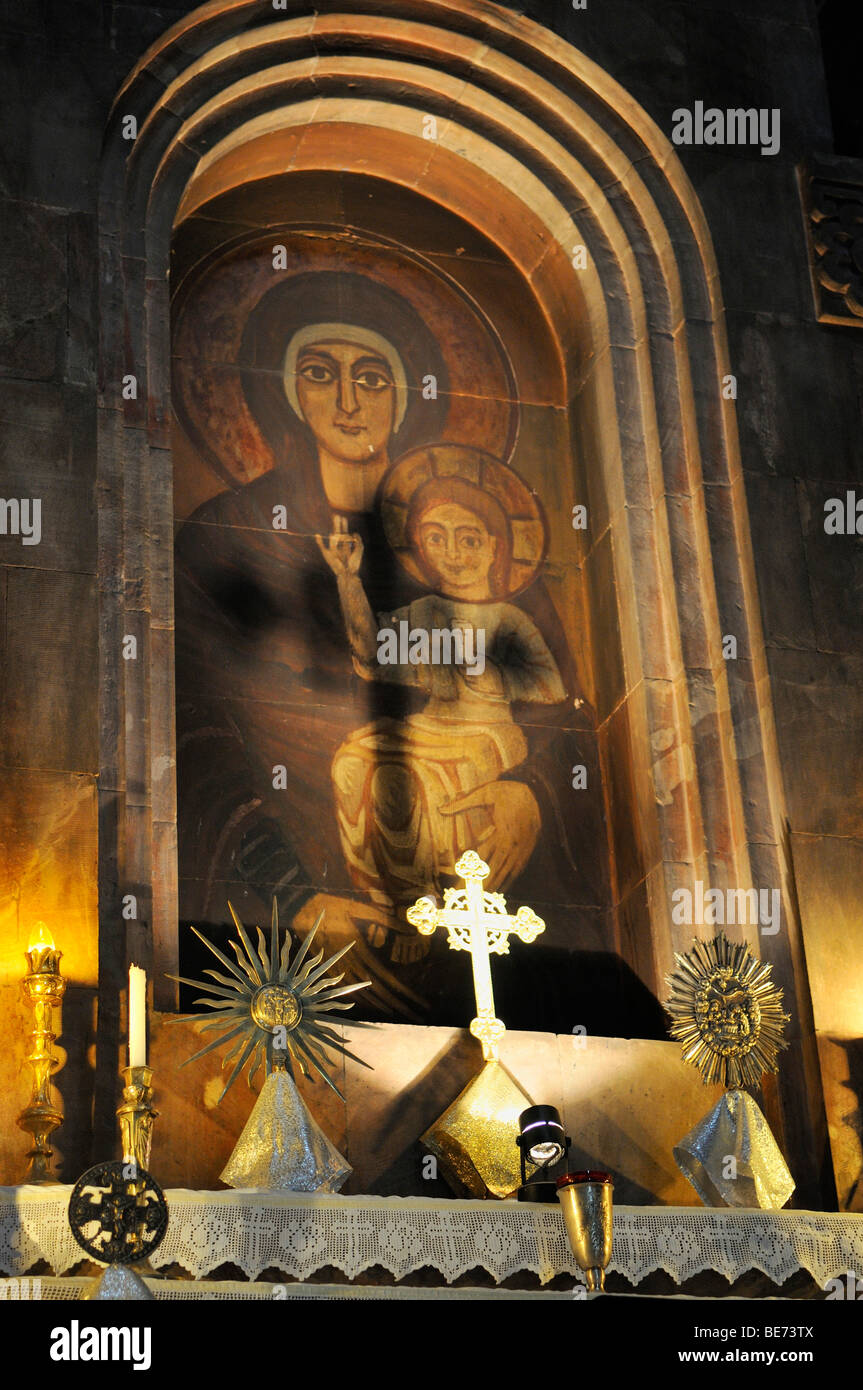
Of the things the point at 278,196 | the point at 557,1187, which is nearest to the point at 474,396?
the point at 278,196

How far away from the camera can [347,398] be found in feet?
32.5


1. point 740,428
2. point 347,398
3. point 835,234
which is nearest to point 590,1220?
point 740,428

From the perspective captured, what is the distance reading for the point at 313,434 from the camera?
385 inches

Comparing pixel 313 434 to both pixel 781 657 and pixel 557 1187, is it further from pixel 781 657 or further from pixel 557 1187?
pixel 557 1187

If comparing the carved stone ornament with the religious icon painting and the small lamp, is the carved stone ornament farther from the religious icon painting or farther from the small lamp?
the small lamp

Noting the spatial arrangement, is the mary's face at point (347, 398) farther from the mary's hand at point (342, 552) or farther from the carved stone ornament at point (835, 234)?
the carved stone ornament at point (835, 234)

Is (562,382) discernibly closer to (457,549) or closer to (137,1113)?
(457,549)

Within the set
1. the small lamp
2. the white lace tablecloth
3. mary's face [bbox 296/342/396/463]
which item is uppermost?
A: mary's face [bbox 296/342/396/463]

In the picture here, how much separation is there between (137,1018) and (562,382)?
15.4 feet

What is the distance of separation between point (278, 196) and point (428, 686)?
8.61 ft

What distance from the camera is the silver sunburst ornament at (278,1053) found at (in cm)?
687

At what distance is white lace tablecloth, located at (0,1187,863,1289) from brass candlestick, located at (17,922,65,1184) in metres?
0.50

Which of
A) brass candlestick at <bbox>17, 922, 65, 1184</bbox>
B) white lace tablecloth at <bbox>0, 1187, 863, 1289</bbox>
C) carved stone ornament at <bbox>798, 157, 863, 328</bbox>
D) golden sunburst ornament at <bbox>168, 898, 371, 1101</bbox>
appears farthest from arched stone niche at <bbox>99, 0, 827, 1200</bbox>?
white lace tablecloth at <bbox>0, 1187, 863, 1289</bbox>

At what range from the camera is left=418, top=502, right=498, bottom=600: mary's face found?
31.7 feet
